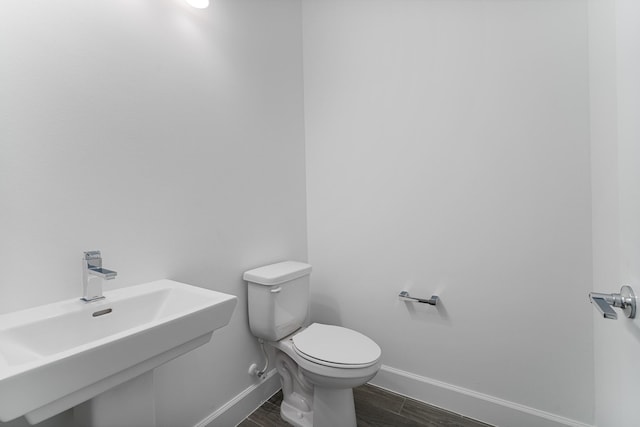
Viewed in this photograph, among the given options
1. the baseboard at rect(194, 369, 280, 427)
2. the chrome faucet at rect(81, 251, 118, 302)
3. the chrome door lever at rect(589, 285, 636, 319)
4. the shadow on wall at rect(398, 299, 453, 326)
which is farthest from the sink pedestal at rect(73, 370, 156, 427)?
the shadow on wall at rect(398, 299, 453, 326)

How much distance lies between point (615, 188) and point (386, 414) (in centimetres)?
148

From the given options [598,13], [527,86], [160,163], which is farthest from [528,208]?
[160,163]

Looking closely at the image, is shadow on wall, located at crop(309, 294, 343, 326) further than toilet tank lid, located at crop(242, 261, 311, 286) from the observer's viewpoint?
Yes

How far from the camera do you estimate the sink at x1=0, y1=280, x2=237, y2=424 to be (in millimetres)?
570

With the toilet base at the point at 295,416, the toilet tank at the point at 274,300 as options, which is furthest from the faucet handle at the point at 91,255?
the toilet base at the point at 295,416

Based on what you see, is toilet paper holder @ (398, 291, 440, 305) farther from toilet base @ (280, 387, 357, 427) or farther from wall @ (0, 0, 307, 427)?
wall @ (0, 0, 307, 427)

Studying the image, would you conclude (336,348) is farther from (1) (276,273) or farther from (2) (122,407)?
(2) (122,407)

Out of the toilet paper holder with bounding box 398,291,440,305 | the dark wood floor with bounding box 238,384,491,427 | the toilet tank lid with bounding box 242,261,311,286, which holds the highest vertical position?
the toilet tank lid with bounding box 242,261,311,286

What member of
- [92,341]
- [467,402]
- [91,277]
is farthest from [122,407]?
[467,402]

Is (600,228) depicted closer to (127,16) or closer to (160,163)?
(160,163)

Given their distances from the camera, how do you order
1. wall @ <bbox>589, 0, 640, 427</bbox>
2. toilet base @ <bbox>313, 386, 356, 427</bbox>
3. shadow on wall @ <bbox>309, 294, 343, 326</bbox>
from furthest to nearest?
1. shadow on wall @ <bbox>309, 294, 343, 326</bbox>
2. toilet base @ <bbox>313, 386, 356, 427</bbox>
3. wall @ <bbox>589, 0, 640, 427</bbox>

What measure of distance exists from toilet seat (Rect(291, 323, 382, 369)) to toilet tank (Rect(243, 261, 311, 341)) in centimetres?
12

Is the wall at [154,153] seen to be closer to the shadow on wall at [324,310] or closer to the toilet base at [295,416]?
the toilet base at [295,416]

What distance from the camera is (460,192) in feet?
5.08
